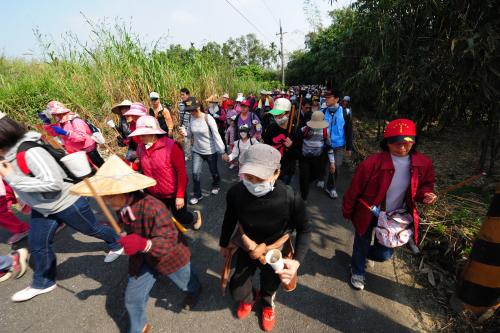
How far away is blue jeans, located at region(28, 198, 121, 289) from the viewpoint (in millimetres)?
2447

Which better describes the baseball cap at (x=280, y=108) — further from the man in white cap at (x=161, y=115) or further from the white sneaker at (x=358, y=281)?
the man in white cap at (x=161, y=115)

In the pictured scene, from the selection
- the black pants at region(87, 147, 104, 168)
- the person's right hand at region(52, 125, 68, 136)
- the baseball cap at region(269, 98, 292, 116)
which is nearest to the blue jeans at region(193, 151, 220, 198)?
the baseball cap at region(269, 98, 292, 116)

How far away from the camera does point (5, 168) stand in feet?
6.79

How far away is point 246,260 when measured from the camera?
7.13ft

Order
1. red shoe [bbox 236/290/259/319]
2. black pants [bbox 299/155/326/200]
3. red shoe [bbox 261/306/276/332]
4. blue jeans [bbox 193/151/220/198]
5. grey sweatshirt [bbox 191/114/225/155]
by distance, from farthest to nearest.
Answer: blue jeans [bbox 193/151/220/198] → grey sweatshirt [bbox 191/114/225/155] → black pants [bbox 299/155/326/200] → red shoe [bbox 236/290/259/319] → red shoe [bbox 261/306/276/332]

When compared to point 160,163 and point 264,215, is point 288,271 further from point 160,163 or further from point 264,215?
point 160,163

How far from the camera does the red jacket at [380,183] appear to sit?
2179mm

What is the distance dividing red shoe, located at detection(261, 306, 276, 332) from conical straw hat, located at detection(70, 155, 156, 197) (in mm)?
1638

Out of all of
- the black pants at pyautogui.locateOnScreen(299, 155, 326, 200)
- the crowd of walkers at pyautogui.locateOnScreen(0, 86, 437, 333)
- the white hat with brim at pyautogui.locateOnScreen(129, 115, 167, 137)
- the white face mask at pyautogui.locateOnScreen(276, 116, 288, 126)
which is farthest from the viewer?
the black pants at pyautogui.locateOnScreen(299, 155, 326, 200)

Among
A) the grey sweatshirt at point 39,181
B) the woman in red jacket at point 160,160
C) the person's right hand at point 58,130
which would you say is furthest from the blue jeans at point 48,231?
the person's right hand at point 58,130

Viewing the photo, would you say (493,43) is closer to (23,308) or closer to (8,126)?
(8,126)

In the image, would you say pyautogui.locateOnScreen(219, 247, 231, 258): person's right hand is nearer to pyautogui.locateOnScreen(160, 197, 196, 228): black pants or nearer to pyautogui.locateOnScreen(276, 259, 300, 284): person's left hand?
pyautogui.locateOnScreen(276, 259, 300, 284): person's left hand

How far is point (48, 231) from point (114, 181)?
4.70 ft

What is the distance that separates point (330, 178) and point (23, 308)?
4.69 m
